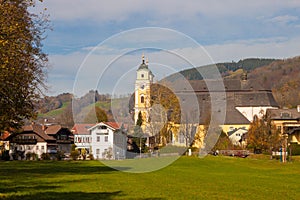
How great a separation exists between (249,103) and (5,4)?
98386 millimetres

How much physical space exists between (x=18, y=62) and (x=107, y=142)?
55.7 m

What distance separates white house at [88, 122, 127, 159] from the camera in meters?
71.7

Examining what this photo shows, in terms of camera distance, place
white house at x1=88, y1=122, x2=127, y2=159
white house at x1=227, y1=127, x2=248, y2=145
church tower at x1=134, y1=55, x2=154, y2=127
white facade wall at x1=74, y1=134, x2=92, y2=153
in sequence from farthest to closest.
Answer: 1. white facade wall at x1=74, y1=134, x2=92, y2=153
2. white house at x1=227, y1=127, x2=248, y2=145
3. white house at x1=88, y1=122, x2=127, y2=159
4. church tower at x1=134, y1=55, x2=154, y2=127

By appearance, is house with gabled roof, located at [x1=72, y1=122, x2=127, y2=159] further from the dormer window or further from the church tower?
the dormer window

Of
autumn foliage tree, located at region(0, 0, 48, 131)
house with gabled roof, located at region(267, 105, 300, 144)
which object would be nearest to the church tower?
autumn foliage tree, located at region(0, 0, 48, 131)

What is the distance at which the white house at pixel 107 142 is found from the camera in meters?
71.7

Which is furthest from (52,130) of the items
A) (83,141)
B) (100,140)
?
(100,140)

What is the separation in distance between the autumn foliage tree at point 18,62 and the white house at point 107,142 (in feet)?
115

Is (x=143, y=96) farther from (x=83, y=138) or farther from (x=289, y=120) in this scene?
(x=289, y=120)

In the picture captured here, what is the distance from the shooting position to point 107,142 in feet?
271

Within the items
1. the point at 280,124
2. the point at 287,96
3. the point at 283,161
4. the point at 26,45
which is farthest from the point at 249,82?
the point at 26,45

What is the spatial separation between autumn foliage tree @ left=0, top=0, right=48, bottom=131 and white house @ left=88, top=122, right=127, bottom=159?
35.1m

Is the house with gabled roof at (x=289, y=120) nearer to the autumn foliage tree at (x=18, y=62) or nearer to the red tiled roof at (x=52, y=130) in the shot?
the red tiled roof at (x=52, y=130)

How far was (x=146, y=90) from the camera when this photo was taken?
185 feet
